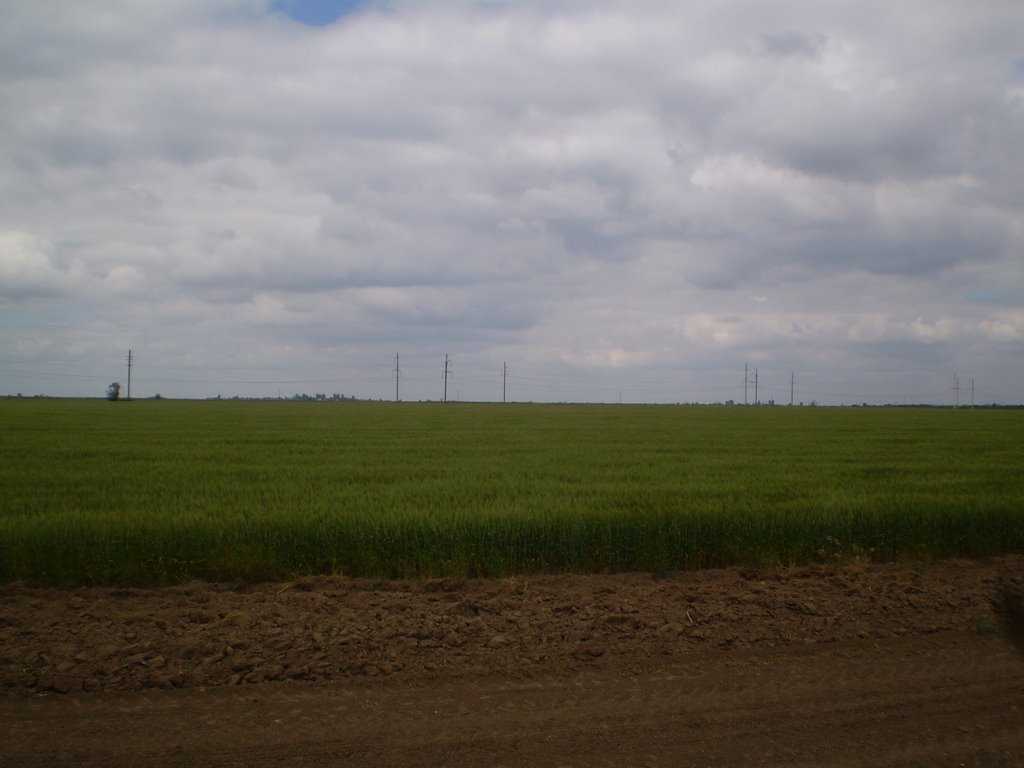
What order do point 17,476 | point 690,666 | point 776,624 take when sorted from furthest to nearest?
point 17,476
point 776,624
point 690,666

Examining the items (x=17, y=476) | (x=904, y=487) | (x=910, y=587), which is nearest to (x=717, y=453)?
(x=904, y=487)

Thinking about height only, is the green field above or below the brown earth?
above

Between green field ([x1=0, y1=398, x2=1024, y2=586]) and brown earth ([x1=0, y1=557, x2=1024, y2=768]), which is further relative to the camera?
green field ([x1=0, y1=398, x2=1024, y2=586])

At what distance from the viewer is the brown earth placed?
4.67 meters

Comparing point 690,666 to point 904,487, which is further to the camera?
point 904,487

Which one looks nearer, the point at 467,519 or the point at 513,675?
the point at 513,675

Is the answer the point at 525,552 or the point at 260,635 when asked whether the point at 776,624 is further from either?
the point at 260,635

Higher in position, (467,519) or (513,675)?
(467,519)

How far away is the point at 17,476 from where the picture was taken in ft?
51.4

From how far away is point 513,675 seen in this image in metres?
5.96

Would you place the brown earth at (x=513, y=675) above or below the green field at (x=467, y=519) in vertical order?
below

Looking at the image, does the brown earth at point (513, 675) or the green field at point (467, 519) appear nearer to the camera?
the brown earth at point (513, 675)

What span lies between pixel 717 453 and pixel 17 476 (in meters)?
19.2

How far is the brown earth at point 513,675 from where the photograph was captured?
4668 mm
